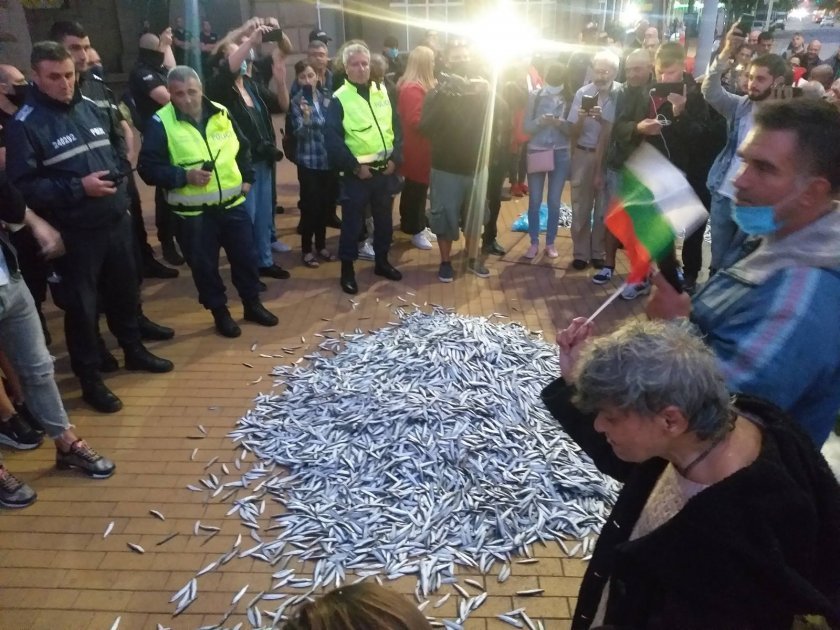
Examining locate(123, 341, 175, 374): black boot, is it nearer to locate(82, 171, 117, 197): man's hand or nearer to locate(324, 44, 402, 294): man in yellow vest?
locate(82, 171, 117, 197): man's hand

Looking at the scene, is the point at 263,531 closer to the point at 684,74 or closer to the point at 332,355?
the point at 332,355

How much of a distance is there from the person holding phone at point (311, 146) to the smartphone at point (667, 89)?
3596mm

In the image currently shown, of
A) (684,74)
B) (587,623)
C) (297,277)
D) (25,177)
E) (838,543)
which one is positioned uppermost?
(684,74)

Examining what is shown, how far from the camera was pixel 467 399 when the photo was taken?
454 centimetres

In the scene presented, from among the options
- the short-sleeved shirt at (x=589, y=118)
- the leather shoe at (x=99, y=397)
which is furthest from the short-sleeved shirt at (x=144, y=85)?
the short-sleeved shirt at (x=589, y=118)

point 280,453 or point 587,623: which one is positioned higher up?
point 587,623

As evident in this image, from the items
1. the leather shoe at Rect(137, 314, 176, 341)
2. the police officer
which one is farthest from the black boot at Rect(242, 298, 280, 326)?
the police officer

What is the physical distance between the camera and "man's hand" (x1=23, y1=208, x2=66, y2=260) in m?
4.03

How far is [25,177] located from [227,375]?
210 cm

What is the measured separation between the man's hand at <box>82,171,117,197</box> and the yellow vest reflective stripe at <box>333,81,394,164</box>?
2612 millimetres

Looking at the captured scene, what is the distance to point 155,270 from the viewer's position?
287 inches

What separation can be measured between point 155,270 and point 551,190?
4761 mm

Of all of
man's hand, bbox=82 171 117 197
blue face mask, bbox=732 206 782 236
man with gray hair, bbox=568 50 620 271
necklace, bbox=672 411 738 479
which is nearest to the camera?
necklace, bbox=672 411 738 479

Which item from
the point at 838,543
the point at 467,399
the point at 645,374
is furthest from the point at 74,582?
the point at 838,543
